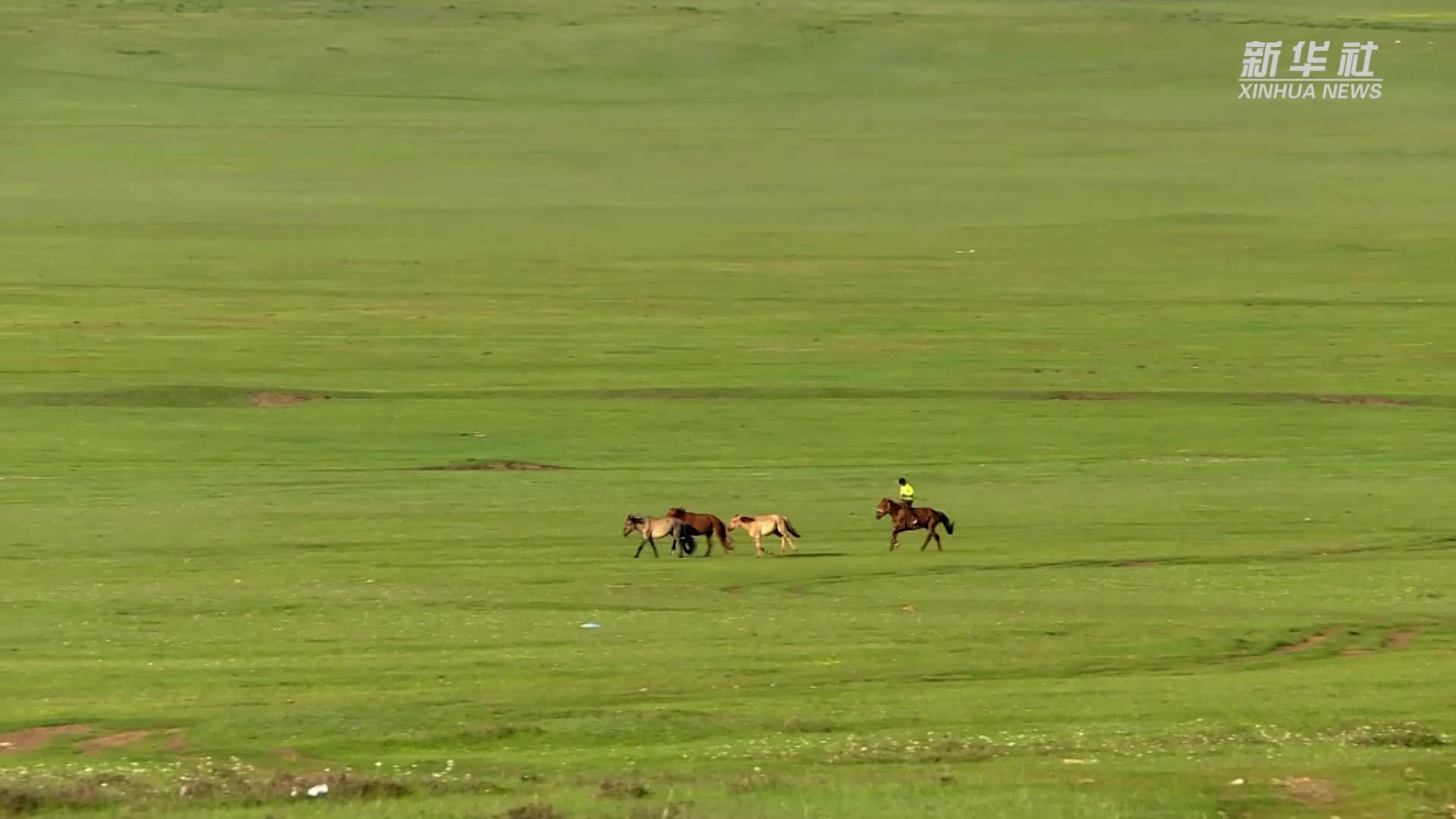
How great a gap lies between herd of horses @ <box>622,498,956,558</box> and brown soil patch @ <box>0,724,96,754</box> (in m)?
8.62

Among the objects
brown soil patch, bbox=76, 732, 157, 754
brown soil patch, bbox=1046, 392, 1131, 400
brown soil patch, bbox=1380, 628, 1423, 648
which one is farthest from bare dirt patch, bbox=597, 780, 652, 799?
brown soil patch, bbox=1046, 392, 1131, 400

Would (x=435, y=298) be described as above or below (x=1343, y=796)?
above

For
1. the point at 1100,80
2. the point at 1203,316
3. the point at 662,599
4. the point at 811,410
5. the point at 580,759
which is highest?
the point at 1100,80

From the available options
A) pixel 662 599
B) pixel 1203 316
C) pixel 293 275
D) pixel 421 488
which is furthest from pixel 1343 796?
pixel 293 275

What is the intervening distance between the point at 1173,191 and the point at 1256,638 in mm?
49659

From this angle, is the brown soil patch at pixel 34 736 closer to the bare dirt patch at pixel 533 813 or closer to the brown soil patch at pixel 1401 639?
the bare dirt patch at pixel 533 813

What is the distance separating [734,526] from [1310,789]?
1093 cm

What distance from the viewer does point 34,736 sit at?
51.8ft

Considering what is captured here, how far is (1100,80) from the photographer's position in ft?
314

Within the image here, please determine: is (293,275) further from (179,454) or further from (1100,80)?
(1100,80)

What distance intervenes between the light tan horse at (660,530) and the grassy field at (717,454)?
37cm

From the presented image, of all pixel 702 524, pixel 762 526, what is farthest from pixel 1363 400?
pixel 702 524

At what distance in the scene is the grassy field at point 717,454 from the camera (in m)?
15.4

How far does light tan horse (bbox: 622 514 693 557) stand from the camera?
925 inches
